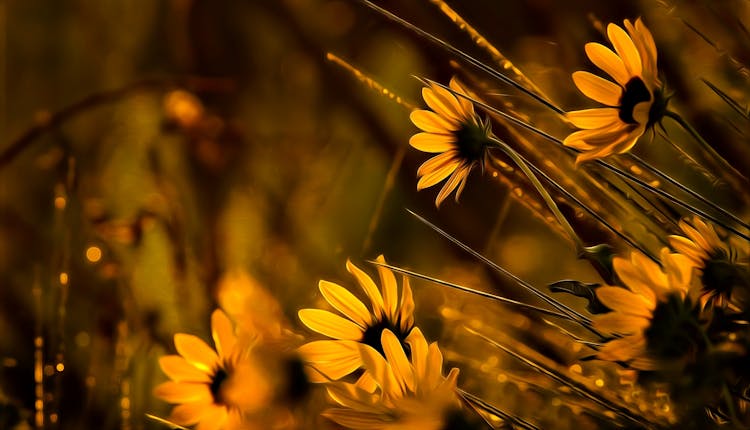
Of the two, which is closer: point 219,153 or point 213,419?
point 213,419

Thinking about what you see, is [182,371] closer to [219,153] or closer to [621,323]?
[621,323]

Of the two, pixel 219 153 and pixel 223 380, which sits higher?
pixel 219 153

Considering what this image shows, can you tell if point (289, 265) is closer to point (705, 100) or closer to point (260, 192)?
point (260, 192)

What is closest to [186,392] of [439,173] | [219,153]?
[439,173]

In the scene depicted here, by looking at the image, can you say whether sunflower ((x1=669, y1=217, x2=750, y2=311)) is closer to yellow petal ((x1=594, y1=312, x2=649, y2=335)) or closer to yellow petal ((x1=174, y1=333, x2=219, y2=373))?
yellow petal ((x1=594, y1=312, x2=649, y2=335))

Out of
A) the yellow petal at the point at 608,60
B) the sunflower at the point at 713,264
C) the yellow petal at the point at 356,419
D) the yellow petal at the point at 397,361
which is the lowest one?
the yellow petal at the point at 356,419

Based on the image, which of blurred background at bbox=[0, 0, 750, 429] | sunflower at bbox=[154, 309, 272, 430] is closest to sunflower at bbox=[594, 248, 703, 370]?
sunflower at bbox=[154, 309, 272, 430]

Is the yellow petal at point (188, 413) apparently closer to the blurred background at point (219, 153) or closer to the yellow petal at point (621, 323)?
the yellow petal at point (621, 323)

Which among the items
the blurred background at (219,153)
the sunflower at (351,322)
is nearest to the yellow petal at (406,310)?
the sunflower at (351,322)
